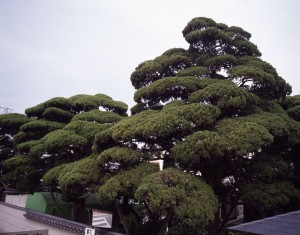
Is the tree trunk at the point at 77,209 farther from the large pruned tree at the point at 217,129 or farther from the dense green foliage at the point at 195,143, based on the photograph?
the large pruned tree at the point at 217,129

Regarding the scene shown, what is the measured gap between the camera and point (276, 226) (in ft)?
12.7

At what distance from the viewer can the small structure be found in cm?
365

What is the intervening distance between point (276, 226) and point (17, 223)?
10.5m

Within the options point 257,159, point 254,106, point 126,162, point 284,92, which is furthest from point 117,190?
point 284,92

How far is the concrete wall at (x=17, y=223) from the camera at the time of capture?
8516mm

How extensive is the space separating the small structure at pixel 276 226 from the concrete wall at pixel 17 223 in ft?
16.9

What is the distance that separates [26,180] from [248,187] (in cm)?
953

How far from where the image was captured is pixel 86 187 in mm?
8438

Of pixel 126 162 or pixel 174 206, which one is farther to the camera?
pixel 126 162

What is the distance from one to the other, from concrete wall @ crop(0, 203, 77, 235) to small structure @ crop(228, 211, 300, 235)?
514 cm

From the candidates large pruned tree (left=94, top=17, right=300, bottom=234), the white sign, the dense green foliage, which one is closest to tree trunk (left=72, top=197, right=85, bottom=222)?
the dense green foliage

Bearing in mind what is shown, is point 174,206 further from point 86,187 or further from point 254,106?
point 254,106

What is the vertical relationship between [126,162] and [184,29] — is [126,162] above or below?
below

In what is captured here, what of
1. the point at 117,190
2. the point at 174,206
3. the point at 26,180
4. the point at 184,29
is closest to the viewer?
the point at 174,206
